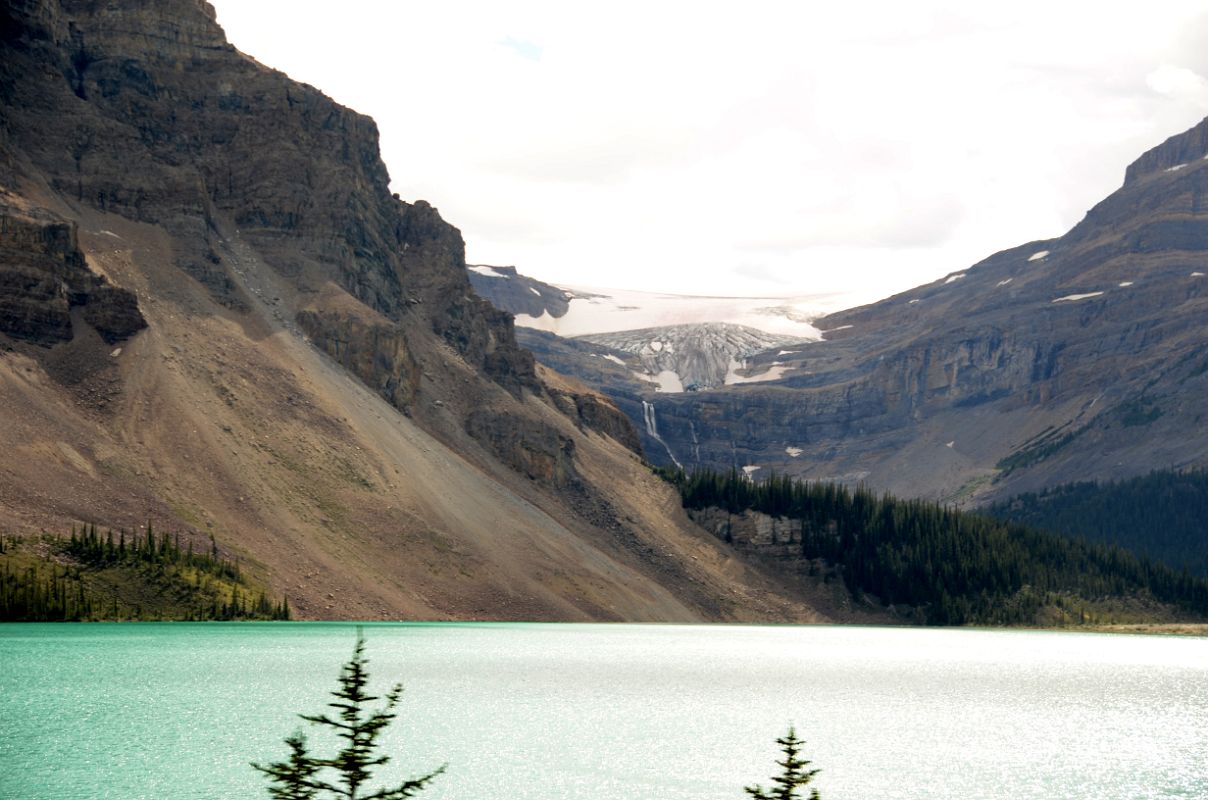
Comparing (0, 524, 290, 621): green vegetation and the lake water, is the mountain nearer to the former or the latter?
(0, 524, 290, 621): green vegetation

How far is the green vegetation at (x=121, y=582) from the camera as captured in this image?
4705 inches

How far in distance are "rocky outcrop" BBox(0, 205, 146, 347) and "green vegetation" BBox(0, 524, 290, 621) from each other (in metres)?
41.4

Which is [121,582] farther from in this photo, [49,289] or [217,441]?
[49,289]

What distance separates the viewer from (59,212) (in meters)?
186

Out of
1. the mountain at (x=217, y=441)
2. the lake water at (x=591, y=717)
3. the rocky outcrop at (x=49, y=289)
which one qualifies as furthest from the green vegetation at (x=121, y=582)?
the rocky outcrop at (x=49, y=289)

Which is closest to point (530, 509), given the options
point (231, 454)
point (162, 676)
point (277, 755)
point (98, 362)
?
point (231, 454)

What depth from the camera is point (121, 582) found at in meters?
127

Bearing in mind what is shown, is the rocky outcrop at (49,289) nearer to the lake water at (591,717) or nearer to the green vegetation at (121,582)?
the green vegetation at (121,582)

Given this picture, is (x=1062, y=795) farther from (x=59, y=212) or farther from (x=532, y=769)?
(x=59, y=212)

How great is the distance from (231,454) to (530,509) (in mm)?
Result: 47681

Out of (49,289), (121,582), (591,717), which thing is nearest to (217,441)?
(49,289)

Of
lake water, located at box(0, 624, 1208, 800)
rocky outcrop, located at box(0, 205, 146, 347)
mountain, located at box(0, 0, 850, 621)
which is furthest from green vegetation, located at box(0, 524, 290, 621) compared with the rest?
rocky outcrop, located at box(0, 205, 146, 347)

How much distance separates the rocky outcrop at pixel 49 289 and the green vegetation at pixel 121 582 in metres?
41.4

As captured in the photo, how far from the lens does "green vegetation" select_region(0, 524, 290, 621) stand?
120 meters
